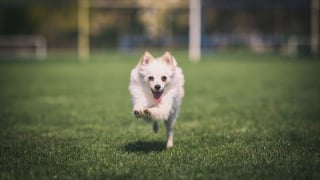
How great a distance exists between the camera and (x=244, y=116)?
7.73m

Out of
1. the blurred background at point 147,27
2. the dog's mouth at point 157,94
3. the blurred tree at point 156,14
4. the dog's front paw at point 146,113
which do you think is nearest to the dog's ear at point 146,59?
the dog's mouth at point 157,94

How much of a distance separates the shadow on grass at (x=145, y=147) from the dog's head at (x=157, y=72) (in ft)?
1.64

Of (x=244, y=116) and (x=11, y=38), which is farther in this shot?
(x=11, y=38)

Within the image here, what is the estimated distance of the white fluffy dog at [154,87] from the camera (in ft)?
15.7

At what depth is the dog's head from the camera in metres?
4.77

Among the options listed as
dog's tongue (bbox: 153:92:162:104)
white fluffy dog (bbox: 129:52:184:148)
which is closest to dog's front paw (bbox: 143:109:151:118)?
white fluffy dog (bbox: 129:52:184:148)

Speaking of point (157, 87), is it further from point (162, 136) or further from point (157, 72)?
point (162, 136)

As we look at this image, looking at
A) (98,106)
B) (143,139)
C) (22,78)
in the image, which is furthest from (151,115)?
(22,78)

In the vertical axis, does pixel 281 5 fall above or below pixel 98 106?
above

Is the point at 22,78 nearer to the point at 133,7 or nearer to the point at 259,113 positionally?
the point at 259,113

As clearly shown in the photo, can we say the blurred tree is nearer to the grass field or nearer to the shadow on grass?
the grass field

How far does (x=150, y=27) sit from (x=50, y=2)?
17.3ft

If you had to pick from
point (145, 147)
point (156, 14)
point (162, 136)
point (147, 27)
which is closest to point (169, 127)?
point (145, 147)

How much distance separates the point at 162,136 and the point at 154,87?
4.97 ft
